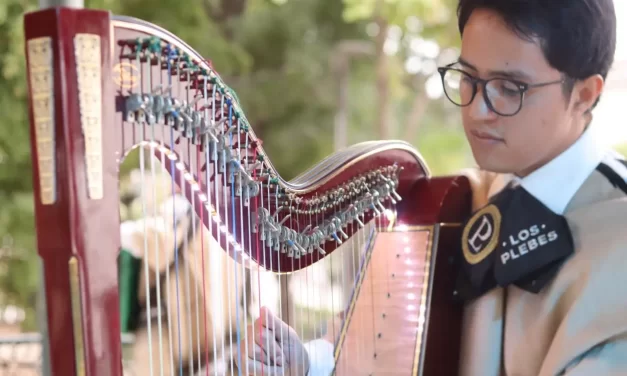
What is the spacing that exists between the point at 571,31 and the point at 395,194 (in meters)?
0.53

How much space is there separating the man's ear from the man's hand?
66cm

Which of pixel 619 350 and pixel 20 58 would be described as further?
pixel 20 58

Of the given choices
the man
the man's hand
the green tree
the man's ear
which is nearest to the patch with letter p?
the man

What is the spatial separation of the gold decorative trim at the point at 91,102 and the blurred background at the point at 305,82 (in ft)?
5.11

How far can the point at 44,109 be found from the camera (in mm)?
652

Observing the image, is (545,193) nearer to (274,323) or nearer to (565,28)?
(565,28)

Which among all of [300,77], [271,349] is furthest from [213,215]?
[300,77]

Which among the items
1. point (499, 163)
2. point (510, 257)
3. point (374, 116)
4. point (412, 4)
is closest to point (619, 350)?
point (510, 257)

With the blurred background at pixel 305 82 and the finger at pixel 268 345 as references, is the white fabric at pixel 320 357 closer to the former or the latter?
the finger at pixel 268 345

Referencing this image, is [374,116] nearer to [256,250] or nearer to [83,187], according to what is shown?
[256,250]

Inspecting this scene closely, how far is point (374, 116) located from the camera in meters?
3.34

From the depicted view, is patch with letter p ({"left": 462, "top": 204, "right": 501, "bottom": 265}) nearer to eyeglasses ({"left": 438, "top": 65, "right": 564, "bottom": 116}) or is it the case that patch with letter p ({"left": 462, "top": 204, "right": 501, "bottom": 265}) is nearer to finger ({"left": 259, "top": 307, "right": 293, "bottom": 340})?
eyeglasses ({"left": 438, "top": 65, "right": 564, "bottom": 116})

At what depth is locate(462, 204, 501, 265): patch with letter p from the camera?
1.29 m

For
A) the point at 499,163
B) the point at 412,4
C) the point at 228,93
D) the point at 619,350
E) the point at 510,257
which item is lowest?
the point at 619,350
